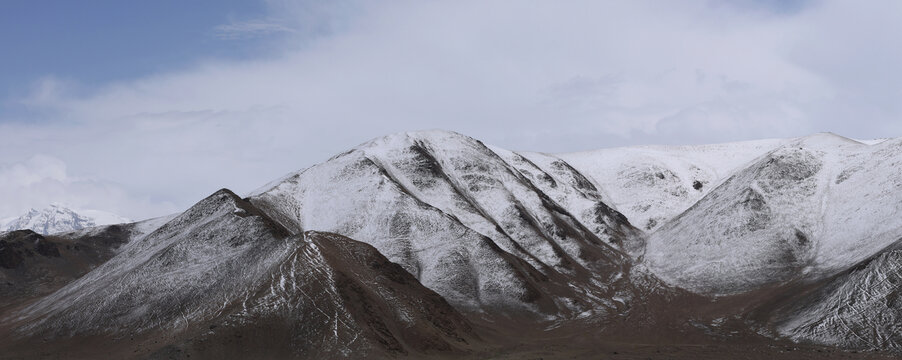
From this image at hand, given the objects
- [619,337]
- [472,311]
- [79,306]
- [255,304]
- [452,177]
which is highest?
[452,177]

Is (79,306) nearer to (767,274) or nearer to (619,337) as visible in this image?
(619,337)

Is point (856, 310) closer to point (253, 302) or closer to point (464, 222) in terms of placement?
point (253, 302)

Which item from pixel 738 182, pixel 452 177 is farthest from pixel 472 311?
pixel 738 182

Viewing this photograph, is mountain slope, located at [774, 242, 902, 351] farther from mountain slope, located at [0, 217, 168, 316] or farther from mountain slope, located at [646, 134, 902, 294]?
mountain slope, located at [0, 217, 168, 316]

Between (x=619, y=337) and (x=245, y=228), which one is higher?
(x=245, y=228)

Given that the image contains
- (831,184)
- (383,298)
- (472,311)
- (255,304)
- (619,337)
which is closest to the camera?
(255,304)
